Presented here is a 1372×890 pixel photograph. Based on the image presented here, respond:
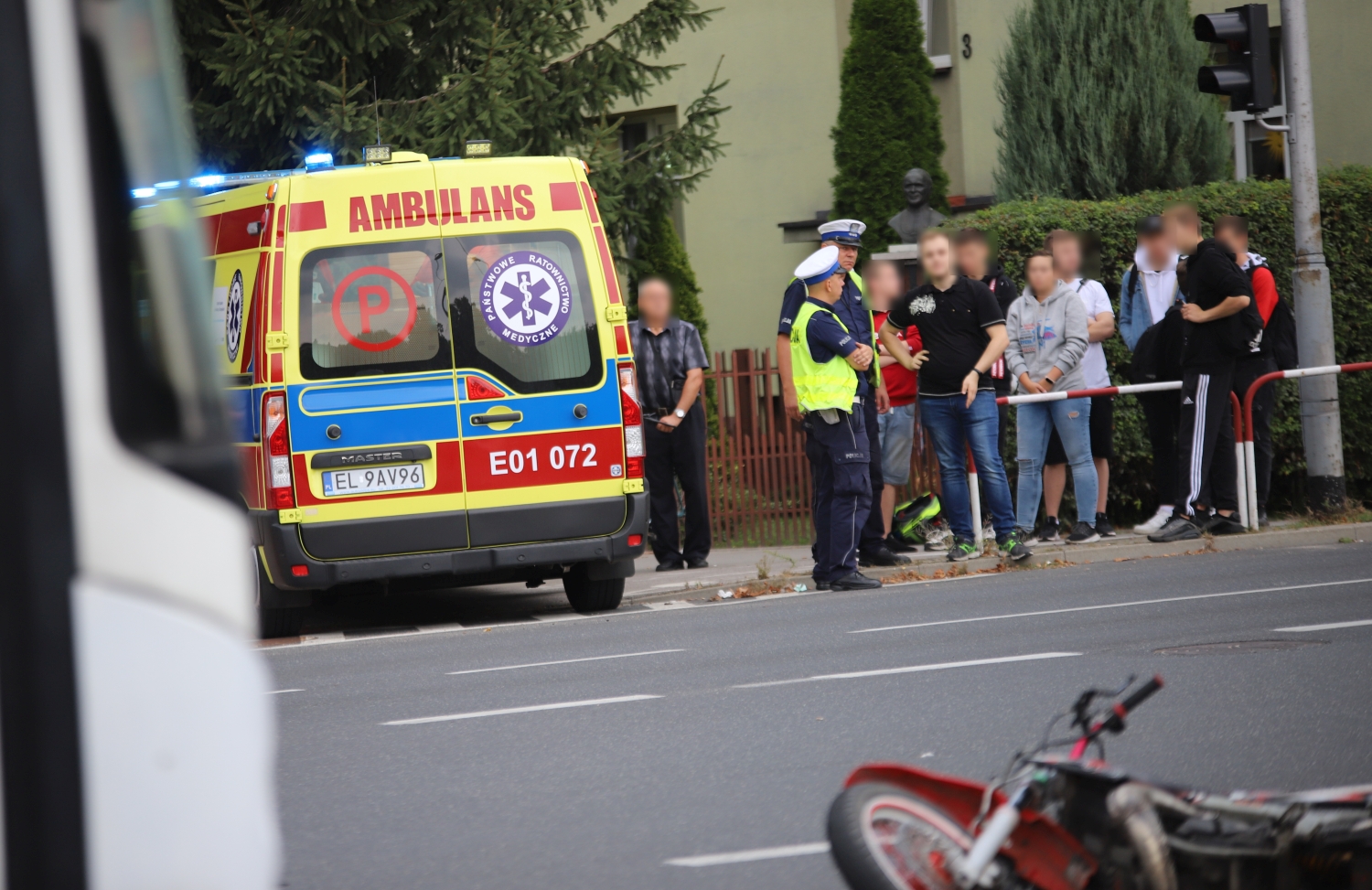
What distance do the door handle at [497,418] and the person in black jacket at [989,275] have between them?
3449 mm

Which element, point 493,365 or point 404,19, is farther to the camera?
point 404,19

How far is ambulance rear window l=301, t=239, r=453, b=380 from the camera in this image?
31.4 ft

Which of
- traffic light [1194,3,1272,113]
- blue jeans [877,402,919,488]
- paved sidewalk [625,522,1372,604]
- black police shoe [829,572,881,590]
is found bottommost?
paved sidewalk [625,522,1372,604]

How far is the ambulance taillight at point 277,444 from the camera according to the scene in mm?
9500

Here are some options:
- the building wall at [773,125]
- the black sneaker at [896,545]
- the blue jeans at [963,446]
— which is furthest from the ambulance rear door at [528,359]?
the building wall at [773,125]

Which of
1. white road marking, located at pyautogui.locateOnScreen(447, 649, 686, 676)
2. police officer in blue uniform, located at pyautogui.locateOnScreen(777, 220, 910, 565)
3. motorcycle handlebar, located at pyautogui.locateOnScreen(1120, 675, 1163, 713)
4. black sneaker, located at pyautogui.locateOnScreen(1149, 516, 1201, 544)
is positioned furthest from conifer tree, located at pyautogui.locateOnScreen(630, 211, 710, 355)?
motorcycle handlebar, located at pyautogui.locateOnScreen(1120, 675, 1163, 713)

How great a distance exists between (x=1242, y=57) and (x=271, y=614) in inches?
302

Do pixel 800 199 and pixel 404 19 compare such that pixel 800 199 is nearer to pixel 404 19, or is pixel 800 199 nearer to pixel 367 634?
pixel 404 19

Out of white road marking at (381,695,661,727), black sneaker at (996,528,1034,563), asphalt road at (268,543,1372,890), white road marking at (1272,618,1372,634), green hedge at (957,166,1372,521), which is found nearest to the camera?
asphalt road at (268,543,1372,890)

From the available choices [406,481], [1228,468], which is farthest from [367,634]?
[1228,468]

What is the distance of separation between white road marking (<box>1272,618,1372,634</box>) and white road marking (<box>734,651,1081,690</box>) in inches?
44.0

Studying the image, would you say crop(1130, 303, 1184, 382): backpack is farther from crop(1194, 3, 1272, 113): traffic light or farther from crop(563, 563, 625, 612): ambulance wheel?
crop(563, 563, 625, 612): ambulance wheel

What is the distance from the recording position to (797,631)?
8.75m

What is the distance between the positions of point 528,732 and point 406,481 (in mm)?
3527
